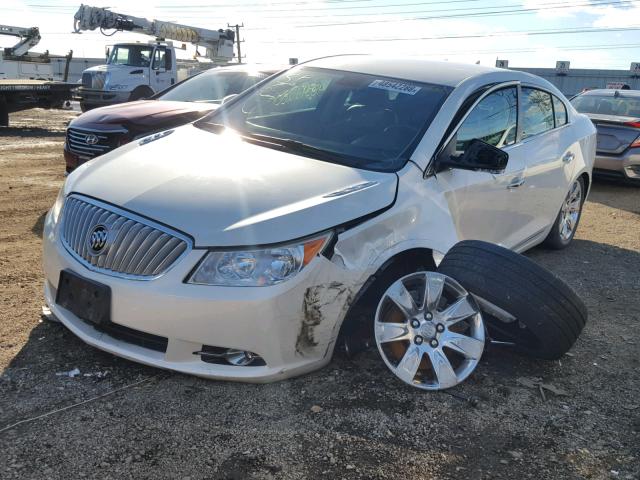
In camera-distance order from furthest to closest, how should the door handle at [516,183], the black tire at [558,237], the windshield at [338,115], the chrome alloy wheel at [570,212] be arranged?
Result: the chrome alloy wheel at [570,212] < the black tire at [558,237] < the door handle at [516,183] < the windshield at [338,115]

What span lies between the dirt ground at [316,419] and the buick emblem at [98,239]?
65cm

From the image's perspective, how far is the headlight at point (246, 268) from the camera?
275 cm

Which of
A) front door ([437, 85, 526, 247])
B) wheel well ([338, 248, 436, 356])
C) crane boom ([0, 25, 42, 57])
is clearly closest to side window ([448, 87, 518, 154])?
front door ([437, 85, 526, 247])

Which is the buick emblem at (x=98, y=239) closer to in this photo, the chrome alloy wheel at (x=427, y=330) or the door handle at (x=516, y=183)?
the chrome alloy wheel at (x=427, y=330)

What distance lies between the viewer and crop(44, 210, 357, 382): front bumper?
274 centimetres

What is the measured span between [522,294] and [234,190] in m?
Answer: 1.59

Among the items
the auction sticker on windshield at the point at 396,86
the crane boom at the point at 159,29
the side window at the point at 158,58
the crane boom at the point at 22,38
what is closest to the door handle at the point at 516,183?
the auction sticker on windshield at the point at 396,86

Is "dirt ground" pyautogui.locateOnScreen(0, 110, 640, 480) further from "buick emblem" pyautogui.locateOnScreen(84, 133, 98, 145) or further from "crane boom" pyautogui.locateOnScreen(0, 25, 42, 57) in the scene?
"crane boom" pyautogui.locateOnScreen(0, 25, 42, 57)

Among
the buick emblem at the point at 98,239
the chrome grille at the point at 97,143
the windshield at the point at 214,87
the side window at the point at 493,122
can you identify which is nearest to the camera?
the buick emblem at the point at 98,239

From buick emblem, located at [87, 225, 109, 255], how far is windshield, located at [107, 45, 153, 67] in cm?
1645

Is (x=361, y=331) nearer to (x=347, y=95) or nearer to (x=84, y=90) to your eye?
(x=347, y=95)

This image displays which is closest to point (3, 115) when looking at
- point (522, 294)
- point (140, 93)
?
point (140, 93)

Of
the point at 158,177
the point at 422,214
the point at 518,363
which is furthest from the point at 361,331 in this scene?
the point at 158,177

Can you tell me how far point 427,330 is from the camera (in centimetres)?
320
